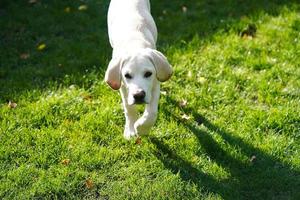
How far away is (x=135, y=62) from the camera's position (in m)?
4.30

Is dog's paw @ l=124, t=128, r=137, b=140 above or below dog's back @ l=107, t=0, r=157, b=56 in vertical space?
below

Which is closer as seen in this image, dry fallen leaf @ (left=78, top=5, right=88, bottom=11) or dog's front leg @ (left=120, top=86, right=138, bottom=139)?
dog's front leg @ (left=120, top=86, right=138, bottom=139)

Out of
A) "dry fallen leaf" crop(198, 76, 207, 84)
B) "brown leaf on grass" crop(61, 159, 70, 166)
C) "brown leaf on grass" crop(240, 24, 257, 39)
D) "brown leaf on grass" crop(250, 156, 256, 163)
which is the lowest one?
"brown leaf on grass" crop(61, 159, 70, 166)

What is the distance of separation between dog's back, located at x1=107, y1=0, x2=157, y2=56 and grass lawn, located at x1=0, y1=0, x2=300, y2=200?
820 millimetres

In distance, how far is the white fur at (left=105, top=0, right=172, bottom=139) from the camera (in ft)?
14.2

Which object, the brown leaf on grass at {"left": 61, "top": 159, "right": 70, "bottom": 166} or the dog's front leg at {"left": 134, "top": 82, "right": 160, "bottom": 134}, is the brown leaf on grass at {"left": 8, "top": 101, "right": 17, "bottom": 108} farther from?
the dog's front leg at {"left": 134, "top": 82, "right": 160, "bottom": 134}

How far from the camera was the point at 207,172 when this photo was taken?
475 centimetres

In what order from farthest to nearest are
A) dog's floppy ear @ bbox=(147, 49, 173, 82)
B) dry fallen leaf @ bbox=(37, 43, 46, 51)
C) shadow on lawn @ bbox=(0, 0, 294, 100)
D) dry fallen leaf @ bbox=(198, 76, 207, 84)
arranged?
dry fallen leaf @ bbox=(37, 43, 46, 51)
shadow on lawn @ bbox=(0, 0, 294, 100)
dry fallen leaf @ bbox=(198, 76, 207, 84)
dog's floppy ear @ bbox=(147, 49, 173, 82)

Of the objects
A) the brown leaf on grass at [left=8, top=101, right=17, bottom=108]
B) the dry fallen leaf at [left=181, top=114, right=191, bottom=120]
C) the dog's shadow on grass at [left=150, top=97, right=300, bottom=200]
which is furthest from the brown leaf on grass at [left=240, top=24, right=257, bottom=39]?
the brown leaf on grass at [left=8, top=101, right=17, bottom=108]

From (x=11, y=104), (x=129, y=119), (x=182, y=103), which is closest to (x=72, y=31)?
(x=11, y=104)

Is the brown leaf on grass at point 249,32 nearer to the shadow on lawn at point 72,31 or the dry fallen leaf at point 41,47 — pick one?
the shadow on lawn at point 72,31

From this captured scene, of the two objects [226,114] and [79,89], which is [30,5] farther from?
[226,114]

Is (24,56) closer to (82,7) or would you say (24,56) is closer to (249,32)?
(82,7)

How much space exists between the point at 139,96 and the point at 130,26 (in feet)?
3.36
